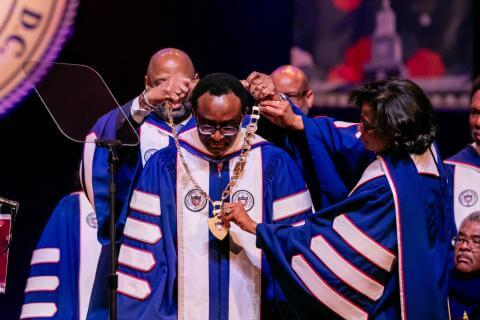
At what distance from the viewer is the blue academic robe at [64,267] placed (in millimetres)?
5449

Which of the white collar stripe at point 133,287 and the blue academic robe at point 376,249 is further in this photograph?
the white collar stripe at point 133,287

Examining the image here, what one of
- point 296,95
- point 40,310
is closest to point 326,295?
point 40,310

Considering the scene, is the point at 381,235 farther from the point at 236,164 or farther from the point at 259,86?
the point at 259,86

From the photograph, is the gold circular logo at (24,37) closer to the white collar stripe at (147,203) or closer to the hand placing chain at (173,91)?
the hand placing chain at (173,91)

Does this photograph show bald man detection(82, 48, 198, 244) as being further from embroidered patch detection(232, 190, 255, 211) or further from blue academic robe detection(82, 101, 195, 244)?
embroidered patch detection(232, 190, 255, 211)

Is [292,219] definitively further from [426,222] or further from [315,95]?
[315,95]

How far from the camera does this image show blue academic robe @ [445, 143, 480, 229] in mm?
5359

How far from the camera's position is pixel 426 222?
150 inches

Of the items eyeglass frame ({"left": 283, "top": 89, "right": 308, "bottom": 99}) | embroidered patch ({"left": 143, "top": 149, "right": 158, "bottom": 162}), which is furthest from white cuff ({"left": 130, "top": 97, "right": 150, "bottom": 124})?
eyeglass frame ({"left": 283, "top": 89, "right": 308, "bottom": 99})

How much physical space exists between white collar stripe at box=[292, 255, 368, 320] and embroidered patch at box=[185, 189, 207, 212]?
0.51 m

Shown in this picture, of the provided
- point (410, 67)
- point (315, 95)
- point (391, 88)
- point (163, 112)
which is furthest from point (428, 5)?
point (391, 88)

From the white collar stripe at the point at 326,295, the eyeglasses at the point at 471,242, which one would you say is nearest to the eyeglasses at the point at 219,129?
the white collar stripe at the point at 326,295

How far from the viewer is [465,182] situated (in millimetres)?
5398

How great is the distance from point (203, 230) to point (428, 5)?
377 cm
